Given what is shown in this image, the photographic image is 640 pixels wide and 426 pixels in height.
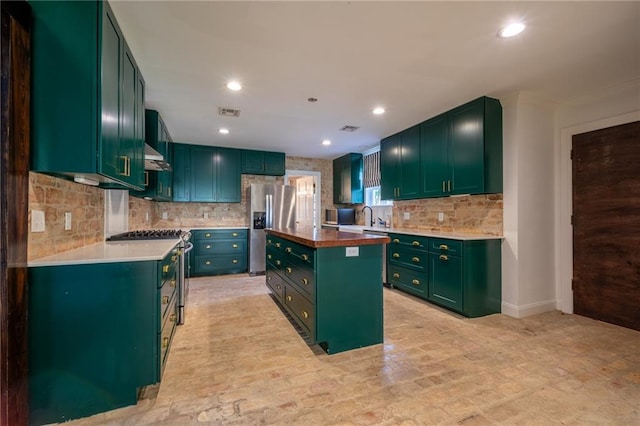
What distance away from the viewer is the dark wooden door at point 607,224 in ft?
9.46

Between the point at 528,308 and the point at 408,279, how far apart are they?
54.0 inches

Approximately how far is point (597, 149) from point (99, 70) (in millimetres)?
4576

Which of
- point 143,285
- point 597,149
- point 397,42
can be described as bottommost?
point 143,285

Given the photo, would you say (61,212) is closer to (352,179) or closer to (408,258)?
(408,258)

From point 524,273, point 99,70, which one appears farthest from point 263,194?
point 524,273

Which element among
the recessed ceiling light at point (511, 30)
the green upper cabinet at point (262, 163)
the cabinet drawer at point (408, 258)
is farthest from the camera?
the green upper cabinet at point (262, 163)

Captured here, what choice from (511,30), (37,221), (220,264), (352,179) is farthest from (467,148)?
(220,264)

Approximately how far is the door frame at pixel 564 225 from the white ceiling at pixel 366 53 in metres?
0.56

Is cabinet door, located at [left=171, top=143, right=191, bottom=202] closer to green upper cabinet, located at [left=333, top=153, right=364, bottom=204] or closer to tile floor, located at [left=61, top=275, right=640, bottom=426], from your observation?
tile floor, located at [left=61, top=275, right=640, bottom=426]

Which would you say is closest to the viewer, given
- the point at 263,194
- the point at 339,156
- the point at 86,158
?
the point at 86,158

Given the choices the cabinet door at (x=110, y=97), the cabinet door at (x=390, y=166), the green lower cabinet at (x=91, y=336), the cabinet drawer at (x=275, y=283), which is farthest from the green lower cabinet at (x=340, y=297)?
the cabinet door at (x=390, y=166)

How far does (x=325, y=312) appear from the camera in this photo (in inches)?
94.7

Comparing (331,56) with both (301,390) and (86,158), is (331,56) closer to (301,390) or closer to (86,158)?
(86,158)

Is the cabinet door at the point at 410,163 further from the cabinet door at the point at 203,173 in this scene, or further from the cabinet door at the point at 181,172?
the cabinet door at the point at 181,172
